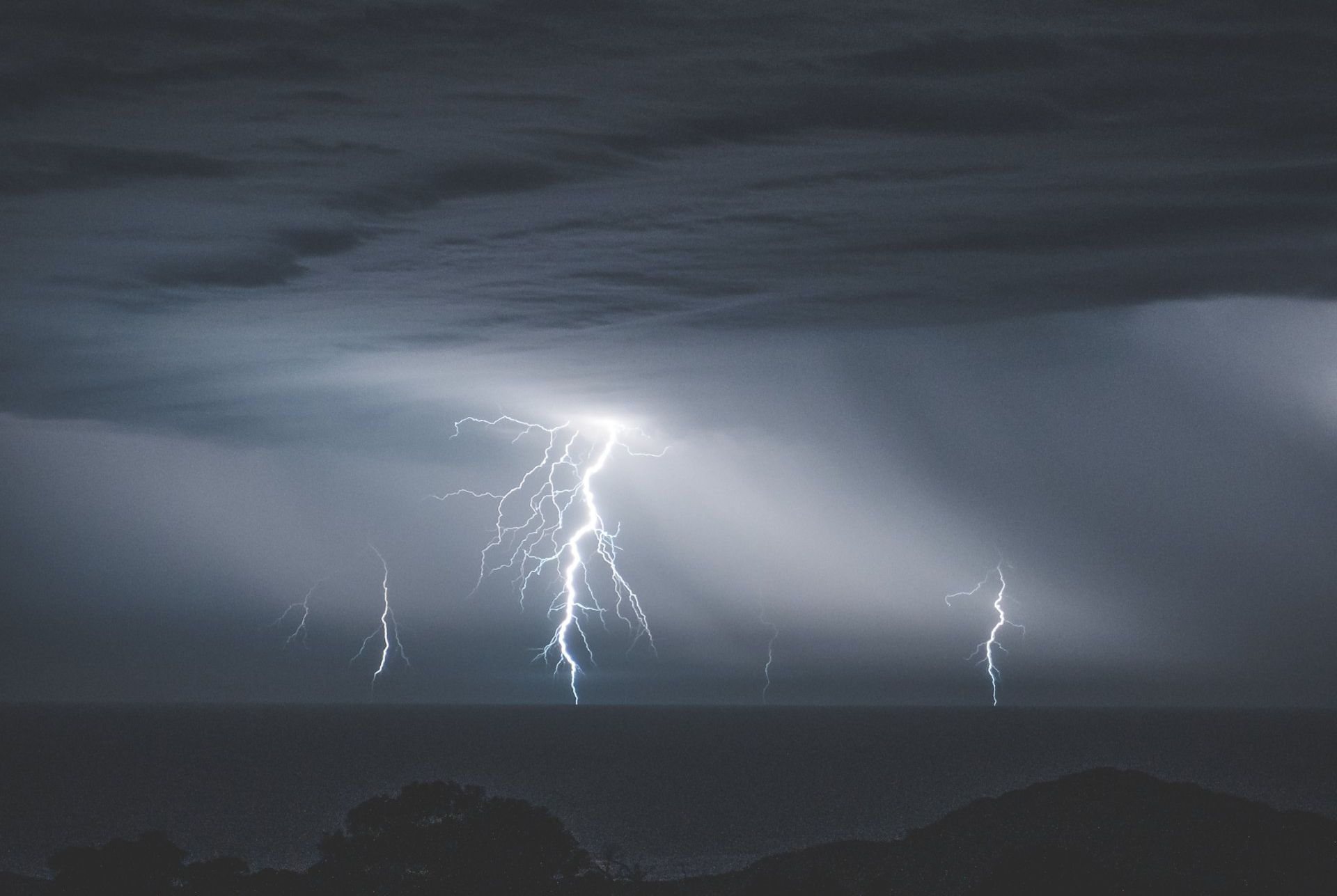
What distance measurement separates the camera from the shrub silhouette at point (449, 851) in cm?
1741

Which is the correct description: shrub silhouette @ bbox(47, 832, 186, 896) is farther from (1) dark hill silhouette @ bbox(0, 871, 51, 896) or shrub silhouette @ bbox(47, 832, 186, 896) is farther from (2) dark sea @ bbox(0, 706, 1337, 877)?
(2) dark sea @ bbox(0, 706, 1337, 877)

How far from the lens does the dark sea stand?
145 ft

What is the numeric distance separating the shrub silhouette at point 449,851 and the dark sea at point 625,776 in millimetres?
15479

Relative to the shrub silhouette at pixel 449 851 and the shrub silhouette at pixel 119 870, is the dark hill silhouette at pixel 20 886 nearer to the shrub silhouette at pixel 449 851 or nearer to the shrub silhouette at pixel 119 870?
the shrub silhouette at pixel 119 870

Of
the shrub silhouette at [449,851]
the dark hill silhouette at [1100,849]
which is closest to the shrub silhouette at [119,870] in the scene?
the shrub silhouette at [449,851]

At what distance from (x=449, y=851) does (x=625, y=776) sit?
173 feet

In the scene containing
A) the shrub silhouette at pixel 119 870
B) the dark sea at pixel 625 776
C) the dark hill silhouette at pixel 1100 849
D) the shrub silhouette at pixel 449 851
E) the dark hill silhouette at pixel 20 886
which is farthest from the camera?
the dark sea at pixel 625 776

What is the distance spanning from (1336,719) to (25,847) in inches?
7103

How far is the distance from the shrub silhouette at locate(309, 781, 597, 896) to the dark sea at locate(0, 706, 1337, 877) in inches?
609

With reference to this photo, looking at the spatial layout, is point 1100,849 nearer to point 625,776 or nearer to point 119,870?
point 119,870

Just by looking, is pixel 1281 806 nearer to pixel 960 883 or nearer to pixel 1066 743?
pixel 960 883

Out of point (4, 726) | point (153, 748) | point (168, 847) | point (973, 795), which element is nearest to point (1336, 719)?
point (973, 795)

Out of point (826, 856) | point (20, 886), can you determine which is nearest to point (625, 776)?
point (20, 886)

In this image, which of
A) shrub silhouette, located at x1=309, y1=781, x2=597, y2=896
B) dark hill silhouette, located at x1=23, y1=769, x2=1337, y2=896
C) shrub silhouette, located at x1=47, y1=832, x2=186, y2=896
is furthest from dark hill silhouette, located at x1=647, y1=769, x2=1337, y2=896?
shrub silhouette, located at x1=47, y1=832, x2=186, y2=896
